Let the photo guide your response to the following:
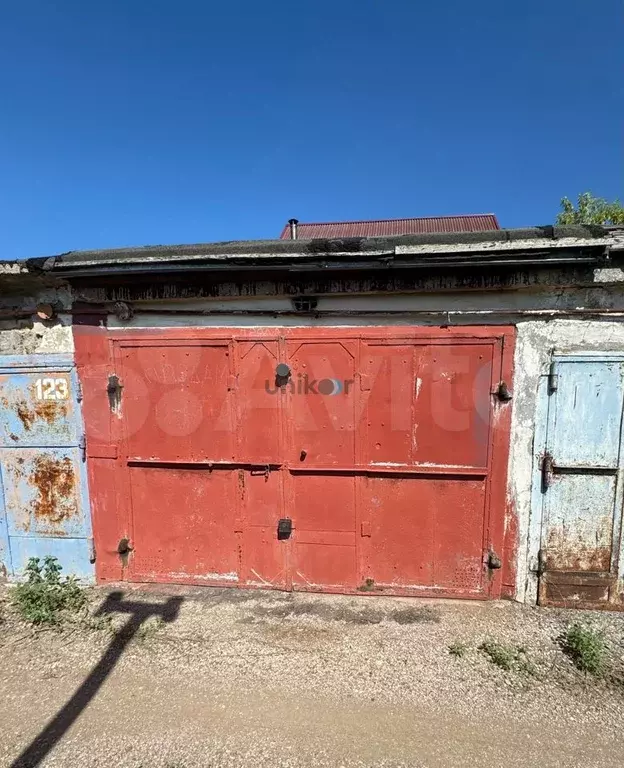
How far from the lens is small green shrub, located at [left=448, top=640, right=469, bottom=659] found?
10.0 ft

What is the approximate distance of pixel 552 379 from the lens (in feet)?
11.2

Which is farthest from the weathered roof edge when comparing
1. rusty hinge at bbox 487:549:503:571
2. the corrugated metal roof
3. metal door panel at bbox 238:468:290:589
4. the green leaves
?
the green leaves

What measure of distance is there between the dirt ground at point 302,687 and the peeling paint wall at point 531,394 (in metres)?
0.50

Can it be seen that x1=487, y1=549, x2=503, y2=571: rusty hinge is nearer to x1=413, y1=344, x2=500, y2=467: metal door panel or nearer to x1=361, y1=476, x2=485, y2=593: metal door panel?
x1=361, y1=476, x2=485, y2=593: metal door panel

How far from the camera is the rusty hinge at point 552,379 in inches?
135

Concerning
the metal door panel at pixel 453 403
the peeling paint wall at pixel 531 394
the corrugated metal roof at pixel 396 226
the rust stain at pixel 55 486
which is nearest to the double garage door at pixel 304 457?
the metal door panel at pixel 453 403

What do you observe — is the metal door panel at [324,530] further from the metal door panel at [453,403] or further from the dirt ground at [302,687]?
the metal door panel at [453,403]

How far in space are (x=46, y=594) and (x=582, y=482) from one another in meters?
4.91

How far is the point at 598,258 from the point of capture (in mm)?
3131

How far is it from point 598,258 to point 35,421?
5.14 meters

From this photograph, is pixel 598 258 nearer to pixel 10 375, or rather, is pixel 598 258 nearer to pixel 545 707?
pixel 545 707

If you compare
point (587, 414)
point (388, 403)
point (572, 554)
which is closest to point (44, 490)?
point (388, 403)

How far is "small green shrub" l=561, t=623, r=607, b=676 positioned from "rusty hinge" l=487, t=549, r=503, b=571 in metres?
0.64
